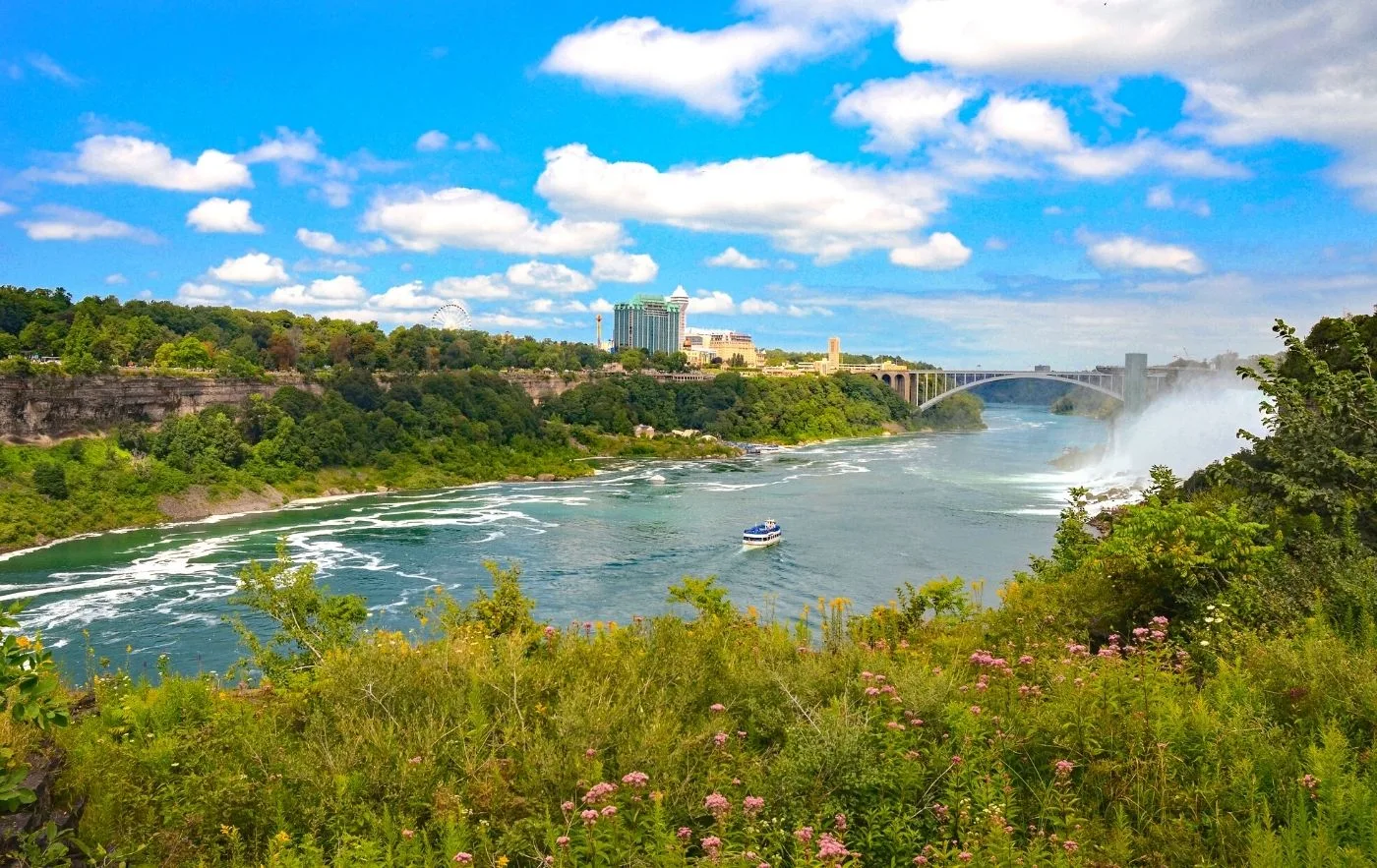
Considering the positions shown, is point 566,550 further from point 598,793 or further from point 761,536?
point 598,793

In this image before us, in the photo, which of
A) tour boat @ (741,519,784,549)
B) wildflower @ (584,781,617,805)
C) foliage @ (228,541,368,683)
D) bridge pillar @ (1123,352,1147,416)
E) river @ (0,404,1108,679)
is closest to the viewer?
wildflower @ (584,781,617,805)

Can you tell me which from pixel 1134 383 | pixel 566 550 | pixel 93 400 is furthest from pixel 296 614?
pixel 1134 383

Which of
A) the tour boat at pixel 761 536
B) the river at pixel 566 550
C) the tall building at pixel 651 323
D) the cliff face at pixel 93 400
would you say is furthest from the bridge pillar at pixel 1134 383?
the tall building at pixel 651 323

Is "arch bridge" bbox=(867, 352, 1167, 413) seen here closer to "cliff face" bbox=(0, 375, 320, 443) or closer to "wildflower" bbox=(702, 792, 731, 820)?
"cliff face" bbox=(0, 375, 320, 443)

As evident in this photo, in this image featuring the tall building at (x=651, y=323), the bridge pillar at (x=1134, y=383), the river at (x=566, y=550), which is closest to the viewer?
the river at (x=566, y=550)

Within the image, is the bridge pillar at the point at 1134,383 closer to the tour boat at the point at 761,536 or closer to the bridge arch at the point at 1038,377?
the bridge arch at the point at 1038,377

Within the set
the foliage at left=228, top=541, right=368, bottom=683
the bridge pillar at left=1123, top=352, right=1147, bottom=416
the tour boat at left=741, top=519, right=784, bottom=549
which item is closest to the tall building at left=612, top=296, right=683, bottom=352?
the bridge pillar at left=1123, top=352, right=1147, bottom=416
